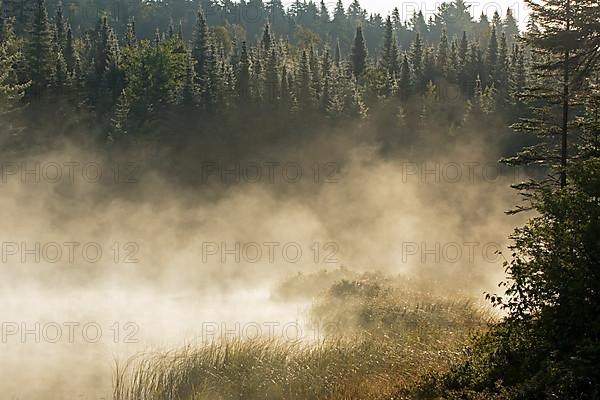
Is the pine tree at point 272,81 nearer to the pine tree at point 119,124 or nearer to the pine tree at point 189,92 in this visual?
the pine tree at point 189,92

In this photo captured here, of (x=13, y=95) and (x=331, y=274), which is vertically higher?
(x=13, y=95)

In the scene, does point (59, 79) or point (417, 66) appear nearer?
point (59, 79)

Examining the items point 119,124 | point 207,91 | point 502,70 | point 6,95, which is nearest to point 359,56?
point 502,70

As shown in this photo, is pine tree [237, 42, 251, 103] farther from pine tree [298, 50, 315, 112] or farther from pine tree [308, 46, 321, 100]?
pine tree [308, 46, 321, 100]

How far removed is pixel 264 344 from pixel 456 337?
5055 mm

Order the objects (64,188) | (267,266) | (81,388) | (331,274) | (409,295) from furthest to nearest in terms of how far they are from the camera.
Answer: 1. (64,188)
2. (267,266)
3. (331,274)
4. (409,295)
5. (81,388)

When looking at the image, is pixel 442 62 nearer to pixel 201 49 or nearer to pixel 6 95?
pixel 201 49

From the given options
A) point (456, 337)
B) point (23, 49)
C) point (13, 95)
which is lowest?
point (456, 337)

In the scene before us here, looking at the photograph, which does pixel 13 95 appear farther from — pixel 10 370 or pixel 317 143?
pixel 10 370

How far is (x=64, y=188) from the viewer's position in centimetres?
5891

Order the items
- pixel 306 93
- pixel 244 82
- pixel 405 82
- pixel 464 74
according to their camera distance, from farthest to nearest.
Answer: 1. pixel 464 74
2. pixel 405 82
3. pixel 244 82
4. pixel 306 93

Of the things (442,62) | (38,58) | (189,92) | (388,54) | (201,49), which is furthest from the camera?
(388,54)

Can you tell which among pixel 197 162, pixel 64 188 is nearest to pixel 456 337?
pixel 64 188

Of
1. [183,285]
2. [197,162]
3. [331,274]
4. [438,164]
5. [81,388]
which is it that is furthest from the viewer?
[197,162]
